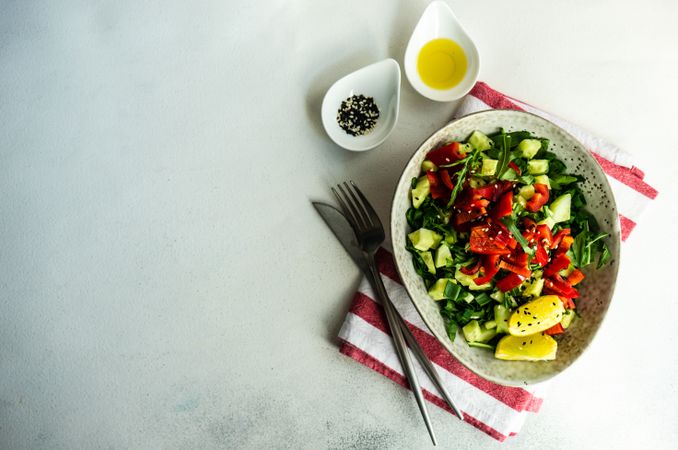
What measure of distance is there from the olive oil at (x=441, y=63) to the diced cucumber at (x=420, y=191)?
1.58 feet

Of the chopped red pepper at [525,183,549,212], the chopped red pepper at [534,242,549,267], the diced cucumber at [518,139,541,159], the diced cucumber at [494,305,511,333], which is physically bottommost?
the diced cucumber at [494,305,511,333]

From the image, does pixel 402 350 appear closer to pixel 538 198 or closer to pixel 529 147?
pixel 538 198

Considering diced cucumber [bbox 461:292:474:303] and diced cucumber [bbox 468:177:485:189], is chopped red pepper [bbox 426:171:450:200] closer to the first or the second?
diced cucumber [bbox 468:177:485:189]

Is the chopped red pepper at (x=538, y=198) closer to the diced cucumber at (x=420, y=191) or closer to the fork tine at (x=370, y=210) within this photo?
the diced cucumber at (x=420, y=191)

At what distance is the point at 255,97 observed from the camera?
2068 mm

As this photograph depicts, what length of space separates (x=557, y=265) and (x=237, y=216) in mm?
1149

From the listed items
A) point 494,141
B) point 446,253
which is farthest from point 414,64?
point 446,253

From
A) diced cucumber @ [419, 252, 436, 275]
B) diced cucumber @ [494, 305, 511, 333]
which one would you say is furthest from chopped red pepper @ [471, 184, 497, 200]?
diced cucumber @ [494, 305, 511, 333]

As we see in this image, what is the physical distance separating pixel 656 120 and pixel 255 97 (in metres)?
1.57

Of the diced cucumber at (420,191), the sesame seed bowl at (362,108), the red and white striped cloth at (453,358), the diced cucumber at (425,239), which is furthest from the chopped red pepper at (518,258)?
the sesame seed bowl at (362,108)

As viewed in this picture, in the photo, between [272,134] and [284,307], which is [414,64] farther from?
[284,307]

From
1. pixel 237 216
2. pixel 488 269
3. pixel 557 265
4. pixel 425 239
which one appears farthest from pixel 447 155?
pixel 237 216

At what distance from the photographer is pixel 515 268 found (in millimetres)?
1586

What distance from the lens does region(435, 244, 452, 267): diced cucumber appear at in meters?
1.63
